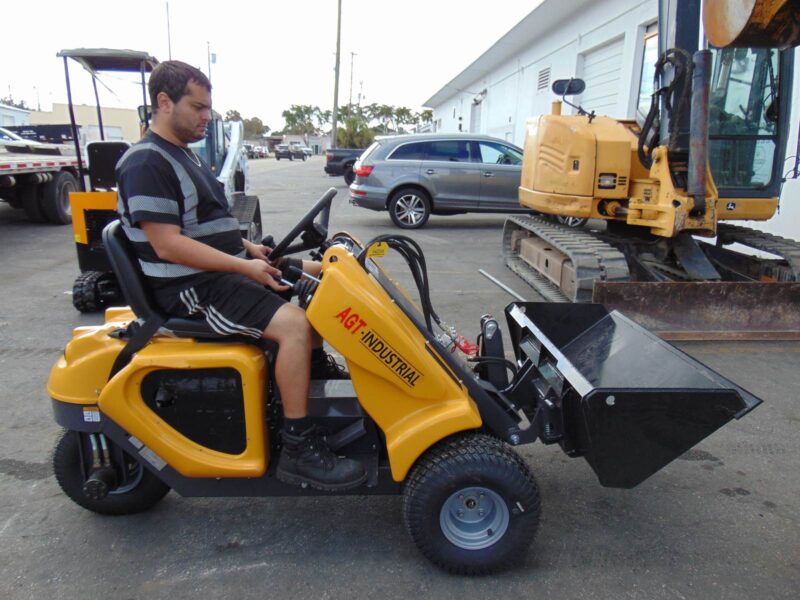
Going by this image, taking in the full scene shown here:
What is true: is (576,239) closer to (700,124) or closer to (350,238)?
(700,124)

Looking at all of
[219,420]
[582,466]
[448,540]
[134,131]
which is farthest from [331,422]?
[134,131]

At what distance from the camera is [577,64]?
47.5ft

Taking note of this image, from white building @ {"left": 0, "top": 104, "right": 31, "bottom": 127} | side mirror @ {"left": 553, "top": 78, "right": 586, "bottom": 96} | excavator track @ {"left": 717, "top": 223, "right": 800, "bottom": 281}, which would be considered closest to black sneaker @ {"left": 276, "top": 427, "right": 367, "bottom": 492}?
excavator track @ {"left": 717, "top": 223, "right": 800, "bottom": 281}

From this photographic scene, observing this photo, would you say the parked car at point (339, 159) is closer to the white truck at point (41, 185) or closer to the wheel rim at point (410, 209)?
the wheel rim at point (410, 209)

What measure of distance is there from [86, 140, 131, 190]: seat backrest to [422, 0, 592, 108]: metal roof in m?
10.8

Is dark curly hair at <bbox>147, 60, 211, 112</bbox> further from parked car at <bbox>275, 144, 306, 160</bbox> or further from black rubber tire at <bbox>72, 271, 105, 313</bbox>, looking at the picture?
parked car at <bbox>275, 144, 306, 160</bbox>

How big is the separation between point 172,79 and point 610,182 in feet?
17.7

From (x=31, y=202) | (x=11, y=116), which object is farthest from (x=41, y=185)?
(x=11, y=116)

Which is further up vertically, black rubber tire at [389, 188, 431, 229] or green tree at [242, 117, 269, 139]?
green tree at [242, 117, 269, 139]

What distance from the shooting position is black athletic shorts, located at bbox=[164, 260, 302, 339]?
2.43m

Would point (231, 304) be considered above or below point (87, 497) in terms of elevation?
above

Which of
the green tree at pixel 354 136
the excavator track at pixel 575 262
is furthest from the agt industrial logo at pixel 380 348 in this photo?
the green tree at pixel 354 136

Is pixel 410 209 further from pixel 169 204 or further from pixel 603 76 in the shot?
pixel 169 204

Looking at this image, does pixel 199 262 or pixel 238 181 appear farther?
pixel 238 181
